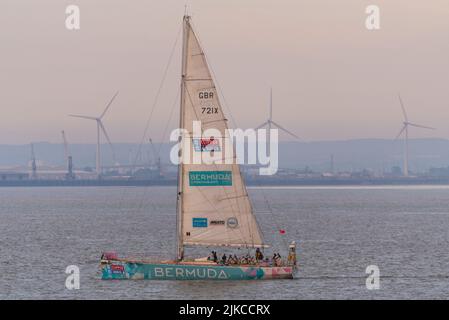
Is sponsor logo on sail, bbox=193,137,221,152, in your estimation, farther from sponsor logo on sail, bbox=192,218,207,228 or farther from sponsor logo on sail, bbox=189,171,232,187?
sponsor logo on sail, bbox=192,218,207,228

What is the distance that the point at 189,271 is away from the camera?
215 ft

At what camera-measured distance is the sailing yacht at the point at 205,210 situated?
65375mm

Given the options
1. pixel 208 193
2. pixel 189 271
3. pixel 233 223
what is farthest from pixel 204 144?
pixel 189 271

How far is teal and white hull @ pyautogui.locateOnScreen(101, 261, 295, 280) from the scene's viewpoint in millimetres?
65625

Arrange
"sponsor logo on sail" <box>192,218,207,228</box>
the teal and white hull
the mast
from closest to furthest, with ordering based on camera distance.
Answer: the mast → the teal and white hull → "sponsor logo on sail" <box>192,218,207,228</box>

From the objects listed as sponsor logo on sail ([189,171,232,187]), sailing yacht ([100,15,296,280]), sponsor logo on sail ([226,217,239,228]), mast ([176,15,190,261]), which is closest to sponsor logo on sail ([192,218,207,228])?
sailing yacht ([100,15,296,280])

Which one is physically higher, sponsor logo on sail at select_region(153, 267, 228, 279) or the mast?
the mast

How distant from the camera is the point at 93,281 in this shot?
2788 inches

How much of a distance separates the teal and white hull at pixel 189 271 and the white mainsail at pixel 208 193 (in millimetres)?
1290

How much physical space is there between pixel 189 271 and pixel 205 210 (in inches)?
158

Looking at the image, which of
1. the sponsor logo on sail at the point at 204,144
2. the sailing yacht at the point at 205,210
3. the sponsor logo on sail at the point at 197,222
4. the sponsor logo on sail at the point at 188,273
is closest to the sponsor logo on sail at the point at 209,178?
the sailing yacht at the point at 205,210

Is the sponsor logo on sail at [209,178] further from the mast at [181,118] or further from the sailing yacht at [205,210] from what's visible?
the mast at [181,118]
